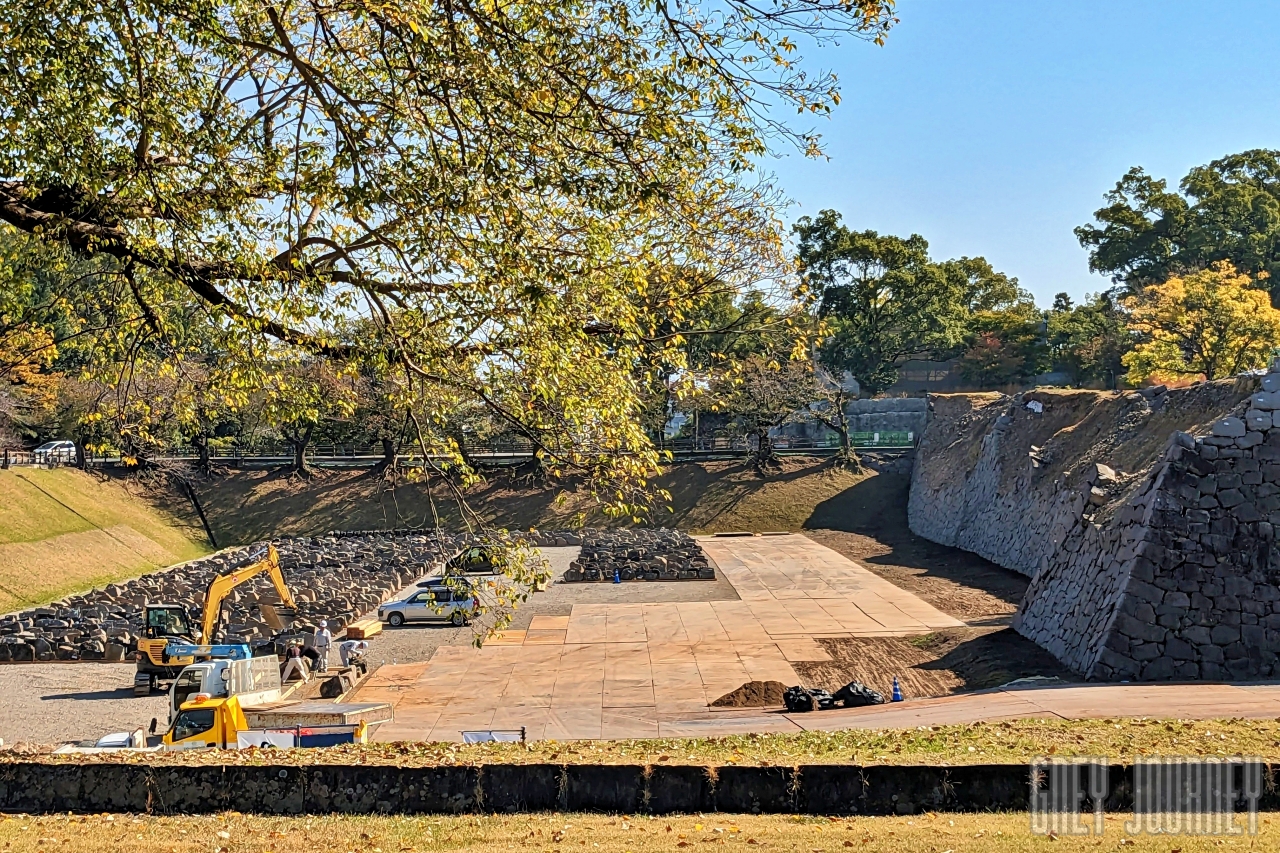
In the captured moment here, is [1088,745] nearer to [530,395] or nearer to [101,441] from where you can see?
[530,395]

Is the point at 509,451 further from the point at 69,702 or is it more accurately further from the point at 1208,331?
the point at 69,702

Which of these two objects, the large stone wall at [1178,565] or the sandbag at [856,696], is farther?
the large stone wall at [1178,565]

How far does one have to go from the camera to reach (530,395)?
10.5m

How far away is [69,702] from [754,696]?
13490 millimetres

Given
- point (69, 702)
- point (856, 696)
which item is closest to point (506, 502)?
point (69, 702)

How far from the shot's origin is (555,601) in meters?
33.1

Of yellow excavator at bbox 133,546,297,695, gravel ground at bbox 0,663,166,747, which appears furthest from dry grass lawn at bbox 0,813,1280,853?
yellow excavator at bbox 133,546,297,695

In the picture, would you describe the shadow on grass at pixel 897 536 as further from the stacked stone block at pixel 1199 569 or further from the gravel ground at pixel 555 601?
the stacked stone block at pixel 1199 569

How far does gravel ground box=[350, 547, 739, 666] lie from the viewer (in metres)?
25.5

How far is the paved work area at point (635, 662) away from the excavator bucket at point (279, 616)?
192 inches

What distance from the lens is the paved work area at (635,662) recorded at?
17.9m

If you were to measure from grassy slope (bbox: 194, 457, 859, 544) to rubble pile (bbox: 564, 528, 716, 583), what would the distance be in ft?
24.0

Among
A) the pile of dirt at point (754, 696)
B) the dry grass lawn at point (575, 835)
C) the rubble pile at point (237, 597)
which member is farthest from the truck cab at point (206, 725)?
the pile of dirt at point (754, 696)

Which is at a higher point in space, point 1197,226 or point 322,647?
point 1197,226
